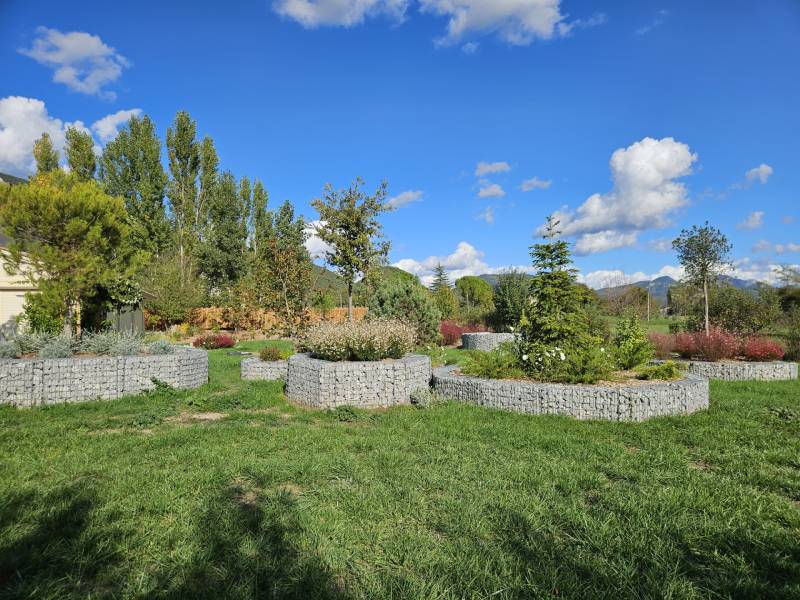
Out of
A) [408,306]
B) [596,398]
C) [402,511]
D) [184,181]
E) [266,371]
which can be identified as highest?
[184,181]

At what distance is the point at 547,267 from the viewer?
780 cm

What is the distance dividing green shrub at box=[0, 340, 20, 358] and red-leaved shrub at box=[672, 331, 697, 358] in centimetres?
1559

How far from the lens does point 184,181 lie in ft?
95.6

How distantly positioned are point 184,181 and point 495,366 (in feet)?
95.9

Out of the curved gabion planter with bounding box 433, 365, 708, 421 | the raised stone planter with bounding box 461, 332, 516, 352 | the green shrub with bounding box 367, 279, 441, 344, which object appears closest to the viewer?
the curved gabion planter with bounding box 433, 365, 708, 421

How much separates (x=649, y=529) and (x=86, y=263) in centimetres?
1088

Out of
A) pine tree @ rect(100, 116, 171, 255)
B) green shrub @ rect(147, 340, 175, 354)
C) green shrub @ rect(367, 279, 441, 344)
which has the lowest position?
green shrub @ rect(147, 340, 175, 354)

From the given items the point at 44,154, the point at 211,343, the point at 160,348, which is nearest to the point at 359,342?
the point at 160,348

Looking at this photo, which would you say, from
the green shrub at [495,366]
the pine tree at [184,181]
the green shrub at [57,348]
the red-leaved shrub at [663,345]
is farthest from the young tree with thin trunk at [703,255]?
the pine tree at [184,181]

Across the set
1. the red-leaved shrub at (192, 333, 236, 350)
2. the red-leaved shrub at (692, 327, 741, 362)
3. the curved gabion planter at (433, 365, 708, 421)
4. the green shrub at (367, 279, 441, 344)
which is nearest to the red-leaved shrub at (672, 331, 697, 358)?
the red-leaved shrub at (692, 327, 741, 362)

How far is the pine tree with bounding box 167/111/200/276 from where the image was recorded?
28.7 m

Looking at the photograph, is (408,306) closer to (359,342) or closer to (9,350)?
(359,342)

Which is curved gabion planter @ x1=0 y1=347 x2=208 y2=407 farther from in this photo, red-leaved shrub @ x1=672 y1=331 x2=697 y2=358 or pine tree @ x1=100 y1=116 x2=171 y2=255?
pine tree @ x1=100 y1=116 x2=171 y2=255

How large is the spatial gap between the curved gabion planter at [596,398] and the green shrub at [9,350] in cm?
858
